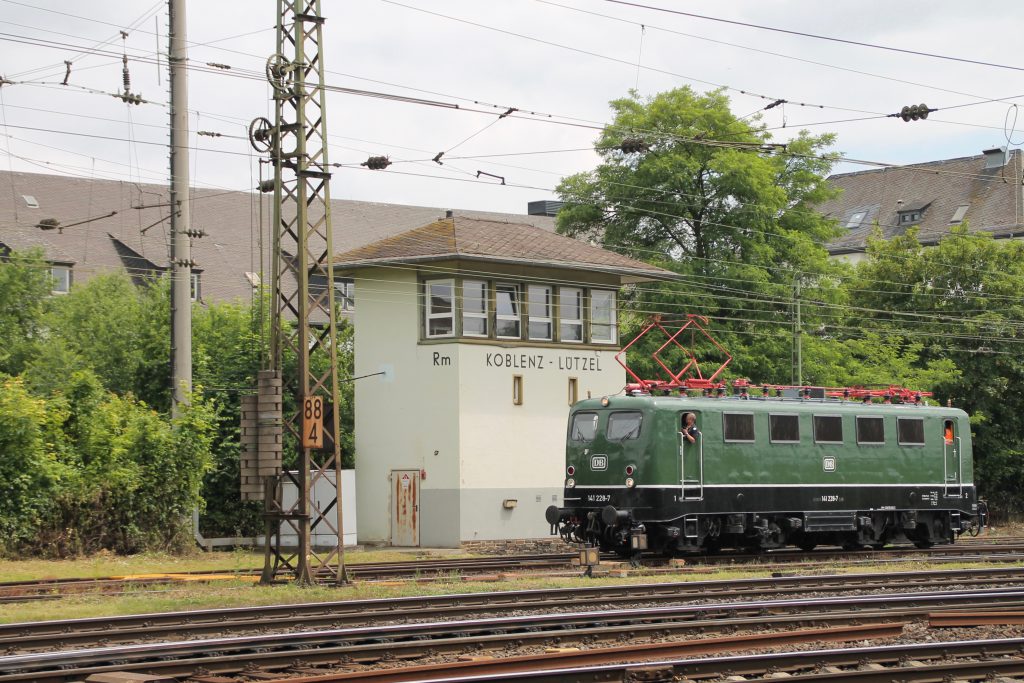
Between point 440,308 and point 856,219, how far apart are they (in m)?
53.8

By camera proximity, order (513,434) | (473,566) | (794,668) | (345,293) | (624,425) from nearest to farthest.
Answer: (794,668) < (473,566) < (624,425) < (513,434) < (345,293)

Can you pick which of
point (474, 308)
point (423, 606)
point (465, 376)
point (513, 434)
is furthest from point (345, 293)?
point (423, 606)

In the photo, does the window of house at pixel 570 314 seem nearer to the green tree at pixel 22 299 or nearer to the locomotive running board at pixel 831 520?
the locomotive running board at pixel 831 520

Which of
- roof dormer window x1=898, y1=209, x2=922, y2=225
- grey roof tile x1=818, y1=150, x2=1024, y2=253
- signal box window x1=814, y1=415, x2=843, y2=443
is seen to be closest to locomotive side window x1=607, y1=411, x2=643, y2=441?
signal box window x1=814, y1=415, x2=843, y2=443

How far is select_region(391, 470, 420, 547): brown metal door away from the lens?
111 feet

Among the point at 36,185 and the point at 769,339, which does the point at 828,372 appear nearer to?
the point at 769,339

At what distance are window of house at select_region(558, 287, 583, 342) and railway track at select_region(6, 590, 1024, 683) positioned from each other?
19.3m

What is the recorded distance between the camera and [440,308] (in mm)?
A: 34344

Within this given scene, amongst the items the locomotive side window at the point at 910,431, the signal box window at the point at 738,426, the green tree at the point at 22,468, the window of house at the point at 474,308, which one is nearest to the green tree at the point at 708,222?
the window of house at the point at 474,308

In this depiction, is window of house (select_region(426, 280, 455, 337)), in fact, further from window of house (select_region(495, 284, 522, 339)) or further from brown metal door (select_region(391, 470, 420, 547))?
brown metal door (select_region(391, 470, 420, 547))

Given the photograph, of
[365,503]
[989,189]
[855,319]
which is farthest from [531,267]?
[989,189]

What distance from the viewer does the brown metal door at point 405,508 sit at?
34.0m

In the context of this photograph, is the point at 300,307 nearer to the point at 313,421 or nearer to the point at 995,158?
the point at 313,421

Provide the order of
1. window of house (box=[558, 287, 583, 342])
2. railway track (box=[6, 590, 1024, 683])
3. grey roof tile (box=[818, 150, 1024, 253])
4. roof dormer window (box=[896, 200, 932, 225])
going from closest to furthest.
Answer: railway track (box=[6, 590, 1024, 683])
window of house (box=[558, 287, 583, 342])
grey roof tile (box=[818, 150, 1024, 253])
roof dormer window (box=[896, 200, 932, 225])
